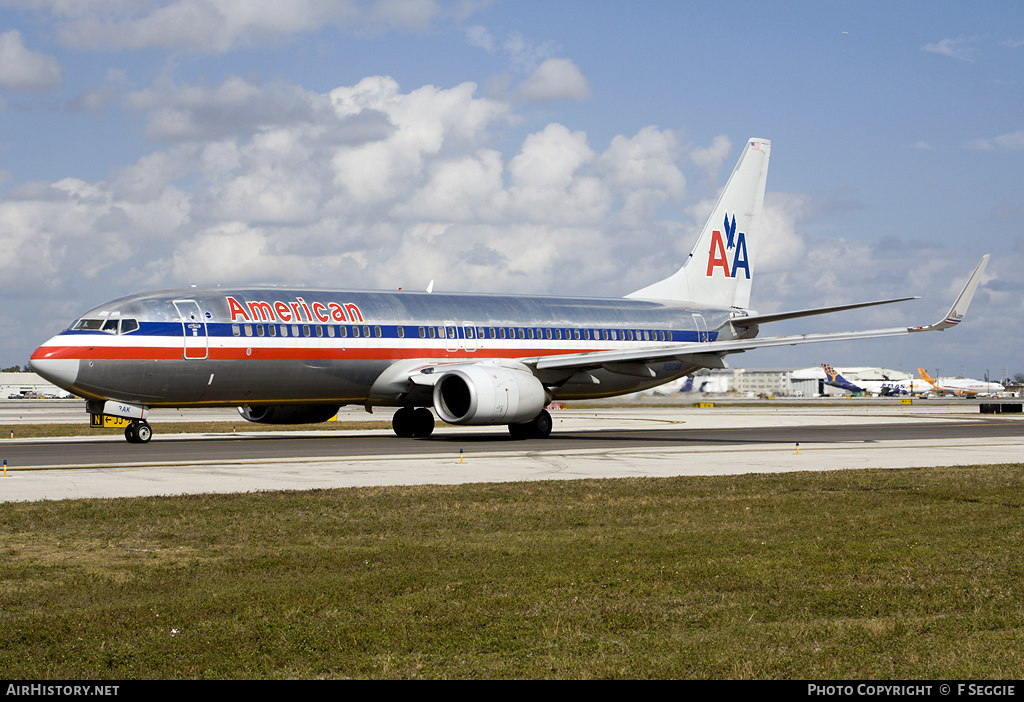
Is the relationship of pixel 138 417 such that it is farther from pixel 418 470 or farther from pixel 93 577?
pixel 93 577

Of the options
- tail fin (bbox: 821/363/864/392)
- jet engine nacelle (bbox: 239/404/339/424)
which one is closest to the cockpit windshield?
jet engine nacelle (bbox: 239/404/339/424)

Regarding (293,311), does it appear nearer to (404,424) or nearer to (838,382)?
(404,424)

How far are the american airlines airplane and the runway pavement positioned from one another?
1.29m

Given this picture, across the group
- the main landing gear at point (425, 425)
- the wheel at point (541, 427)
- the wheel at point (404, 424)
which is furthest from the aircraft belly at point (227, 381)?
the wheel at point (541, 427)

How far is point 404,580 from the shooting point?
930 cm

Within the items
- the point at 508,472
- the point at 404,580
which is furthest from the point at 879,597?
the point at 508,472

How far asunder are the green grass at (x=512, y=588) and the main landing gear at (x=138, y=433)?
47.8 ft

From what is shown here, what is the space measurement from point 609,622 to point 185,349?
22.5m

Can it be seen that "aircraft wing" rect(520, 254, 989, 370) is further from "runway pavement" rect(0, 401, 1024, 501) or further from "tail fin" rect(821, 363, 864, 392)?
"tail fin" rect(821, 363, 864, 392)

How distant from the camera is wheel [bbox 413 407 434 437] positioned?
34.2 metres

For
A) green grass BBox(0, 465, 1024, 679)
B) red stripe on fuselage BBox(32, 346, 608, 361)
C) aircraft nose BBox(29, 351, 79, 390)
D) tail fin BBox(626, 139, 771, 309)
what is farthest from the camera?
tail fin BBox(626, 139, 771, 309)

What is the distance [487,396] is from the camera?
1163 inches

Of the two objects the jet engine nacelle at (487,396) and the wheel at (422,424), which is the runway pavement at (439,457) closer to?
the wheel at (422,424)
